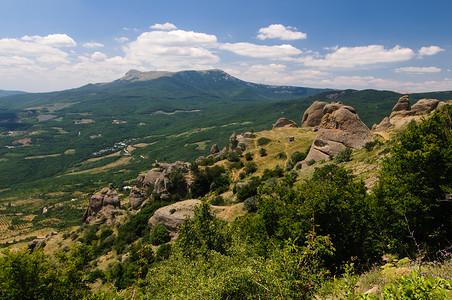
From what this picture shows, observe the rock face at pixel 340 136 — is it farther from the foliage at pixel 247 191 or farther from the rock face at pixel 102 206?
the rock face at pixel 102 206

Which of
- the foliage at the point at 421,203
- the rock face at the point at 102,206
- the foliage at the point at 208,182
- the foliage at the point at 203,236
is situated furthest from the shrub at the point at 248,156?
the foliage at the point at 421,203

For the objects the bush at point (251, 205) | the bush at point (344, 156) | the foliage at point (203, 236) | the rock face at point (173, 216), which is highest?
the bush at point (344, 156)

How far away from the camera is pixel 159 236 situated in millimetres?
36562

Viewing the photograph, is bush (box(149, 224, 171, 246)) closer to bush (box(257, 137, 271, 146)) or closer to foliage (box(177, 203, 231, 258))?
foliage (box(177, 203, 231, 258))

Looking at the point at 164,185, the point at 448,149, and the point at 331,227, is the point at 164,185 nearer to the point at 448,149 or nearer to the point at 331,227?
the point at 331,227

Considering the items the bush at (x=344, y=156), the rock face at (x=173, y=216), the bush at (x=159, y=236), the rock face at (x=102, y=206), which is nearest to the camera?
the bush at (x=159, y=236)

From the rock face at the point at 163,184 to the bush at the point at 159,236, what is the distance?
14118 mm

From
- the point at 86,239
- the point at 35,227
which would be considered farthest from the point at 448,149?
the point at 35,227

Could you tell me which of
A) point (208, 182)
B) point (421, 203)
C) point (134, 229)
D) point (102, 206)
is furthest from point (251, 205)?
Result: point (102, 206)

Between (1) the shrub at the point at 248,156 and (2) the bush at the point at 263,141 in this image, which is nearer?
(1) the shrub at the point at 248,156

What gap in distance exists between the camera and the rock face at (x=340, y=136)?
45.4 metres

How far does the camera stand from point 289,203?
694 inches

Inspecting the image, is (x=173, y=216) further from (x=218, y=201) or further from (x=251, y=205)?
(x=251, y=205)

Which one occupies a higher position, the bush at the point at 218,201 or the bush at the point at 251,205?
the bush at the point at 251,205
